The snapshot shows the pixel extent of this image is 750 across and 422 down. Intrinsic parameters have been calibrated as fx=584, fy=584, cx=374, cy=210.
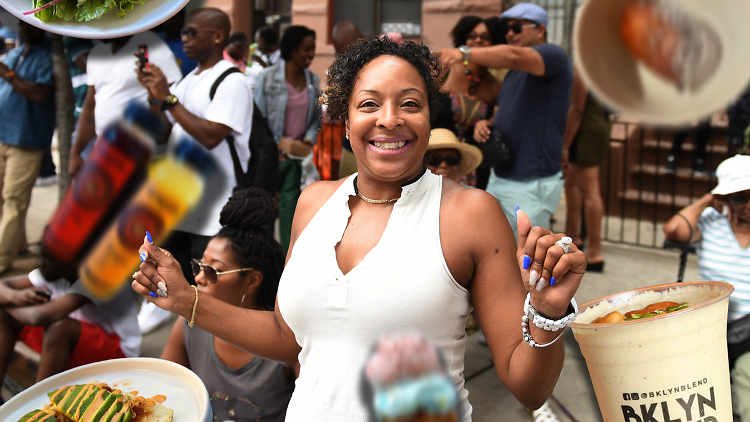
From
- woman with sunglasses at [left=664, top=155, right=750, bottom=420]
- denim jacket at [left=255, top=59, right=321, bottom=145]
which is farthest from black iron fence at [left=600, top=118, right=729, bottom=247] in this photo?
denim jacket at [left=255, top=59, right=321, bottom=145]

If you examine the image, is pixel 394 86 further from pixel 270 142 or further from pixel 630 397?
pixel 270 142

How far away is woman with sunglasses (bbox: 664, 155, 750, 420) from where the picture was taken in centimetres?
224

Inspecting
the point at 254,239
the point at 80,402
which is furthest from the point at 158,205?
the point at 80,402

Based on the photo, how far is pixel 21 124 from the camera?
4.57 m

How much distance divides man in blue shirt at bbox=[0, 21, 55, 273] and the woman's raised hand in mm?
3735

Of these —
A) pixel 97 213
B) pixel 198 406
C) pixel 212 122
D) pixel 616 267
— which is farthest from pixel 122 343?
pixel 616 267

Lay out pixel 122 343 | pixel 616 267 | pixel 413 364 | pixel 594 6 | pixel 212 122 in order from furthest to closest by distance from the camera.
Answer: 1. pixel 616 267
2. pixel 212 122
3. pixel 122 343
4. pixel 594 6
5. pixel 413 364

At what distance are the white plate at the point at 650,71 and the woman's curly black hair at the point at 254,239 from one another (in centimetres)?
169

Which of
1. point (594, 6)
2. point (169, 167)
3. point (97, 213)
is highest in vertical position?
point (594, 6)

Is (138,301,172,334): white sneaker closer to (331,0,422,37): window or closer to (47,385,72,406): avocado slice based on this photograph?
(47,385,72,406): avocado slice

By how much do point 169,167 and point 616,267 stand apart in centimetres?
346

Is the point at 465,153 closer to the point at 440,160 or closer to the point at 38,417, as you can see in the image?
the point at 440,160

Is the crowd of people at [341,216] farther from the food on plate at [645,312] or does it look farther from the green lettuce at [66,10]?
the green lettuce at [66,10]

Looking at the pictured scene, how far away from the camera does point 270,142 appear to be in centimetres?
322
